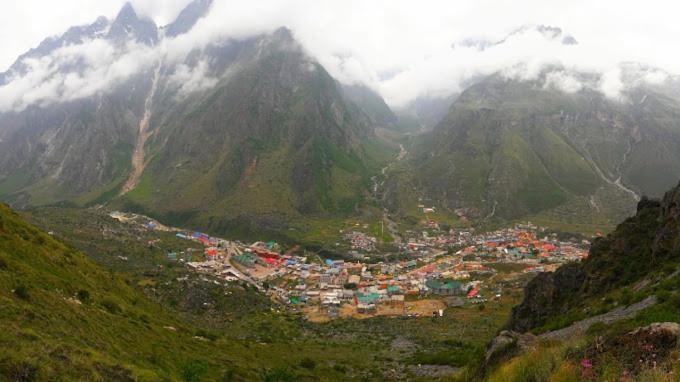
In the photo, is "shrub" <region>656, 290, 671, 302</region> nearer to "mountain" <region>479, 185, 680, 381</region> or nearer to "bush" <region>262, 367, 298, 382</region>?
"mountain" <region>479, 185, 680, 381</region>

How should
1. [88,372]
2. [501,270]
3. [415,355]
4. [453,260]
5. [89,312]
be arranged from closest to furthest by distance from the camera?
[88,372], [89,312], [415,355], [501,270], [453,260]

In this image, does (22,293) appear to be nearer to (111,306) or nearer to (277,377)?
(111,306)

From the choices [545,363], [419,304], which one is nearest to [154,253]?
[419,304]

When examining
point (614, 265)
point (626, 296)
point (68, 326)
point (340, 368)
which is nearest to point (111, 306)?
point (68, 326)

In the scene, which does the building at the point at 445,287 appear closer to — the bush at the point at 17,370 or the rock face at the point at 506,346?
the rock face at the point at 506,346

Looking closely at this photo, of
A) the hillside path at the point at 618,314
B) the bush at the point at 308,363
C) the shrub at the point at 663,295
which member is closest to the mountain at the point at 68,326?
the bush at the point at 308,363

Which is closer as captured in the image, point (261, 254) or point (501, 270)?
point (501, 270)

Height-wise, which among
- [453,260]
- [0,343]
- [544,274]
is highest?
[0,343]

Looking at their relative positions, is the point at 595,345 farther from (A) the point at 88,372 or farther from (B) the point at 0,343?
(B) the point at 0,343
